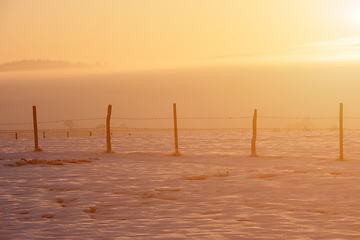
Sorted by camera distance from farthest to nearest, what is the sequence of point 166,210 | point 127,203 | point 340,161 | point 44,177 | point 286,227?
point 340,161 → point 44,177 → point 127,203 → point 166,210 → point 286,227

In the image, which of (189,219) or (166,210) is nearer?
(189,219)

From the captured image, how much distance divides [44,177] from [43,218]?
4301mm

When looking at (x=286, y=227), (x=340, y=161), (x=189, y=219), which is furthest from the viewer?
(x=340, y=161)

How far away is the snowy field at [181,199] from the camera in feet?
21.0

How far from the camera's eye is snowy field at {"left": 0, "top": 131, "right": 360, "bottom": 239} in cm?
641

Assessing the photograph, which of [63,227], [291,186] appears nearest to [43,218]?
[63,227]

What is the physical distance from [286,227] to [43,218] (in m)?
4.32

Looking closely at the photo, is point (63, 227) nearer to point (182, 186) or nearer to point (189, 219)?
point (189, 219)

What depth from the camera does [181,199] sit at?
8.59 metres

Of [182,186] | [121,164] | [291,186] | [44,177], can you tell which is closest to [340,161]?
[291,186]

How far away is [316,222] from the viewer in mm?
6719

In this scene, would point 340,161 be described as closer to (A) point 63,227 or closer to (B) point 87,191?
(B) point 87,191

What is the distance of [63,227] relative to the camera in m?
6.67

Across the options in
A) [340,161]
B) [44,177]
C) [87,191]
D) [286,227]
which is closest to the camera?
[286,227]
